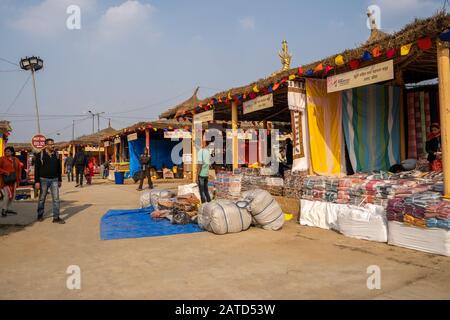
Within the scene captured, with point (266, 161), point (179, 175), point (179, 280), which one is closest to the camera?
point (179, 280)

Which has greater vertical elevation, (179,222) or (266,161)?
(266,161)

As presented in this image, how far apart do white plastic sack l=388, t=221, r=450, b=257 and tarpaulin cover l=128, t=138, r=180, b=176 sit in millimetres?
18068

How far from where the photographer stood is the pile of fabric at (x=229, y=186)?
989cm

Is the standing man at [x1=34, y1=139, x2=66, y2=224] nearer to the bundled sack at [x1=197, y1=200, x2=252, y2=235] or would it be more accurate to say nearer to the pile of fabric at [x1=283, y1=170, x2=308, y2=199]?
the bundled sack at [x1=197, y1=200, x2=252, y2=235]

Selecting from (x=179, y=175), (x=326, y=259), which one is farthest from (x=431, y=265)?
(x=179, y=175)

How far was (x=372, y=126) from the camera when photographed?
921 centimetres

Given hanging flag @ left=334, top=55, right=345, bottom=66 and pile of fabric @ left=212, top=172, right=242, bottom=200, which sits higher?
hanging flag @ left=334, top=55, right=345, bottom=66

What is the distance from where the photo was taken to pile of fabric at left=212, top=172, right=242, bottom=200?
989 cm

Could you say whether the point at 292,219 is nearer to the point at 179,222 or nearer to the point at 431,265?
the point at 179,222

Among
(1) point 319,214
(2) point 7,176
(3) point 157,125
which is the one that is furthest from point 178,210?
(3) point 157,125

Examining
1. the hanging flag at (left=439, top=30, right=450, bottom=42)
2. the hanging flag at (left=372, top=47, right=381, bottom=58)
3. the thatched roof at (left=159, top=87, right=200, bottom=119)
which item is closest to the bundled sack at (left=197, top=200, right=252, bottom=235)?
the hanging flag at (left=372, top=47, right=381, bottom=58)

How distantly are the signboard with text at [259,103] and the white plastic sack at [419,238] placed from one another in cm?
472
